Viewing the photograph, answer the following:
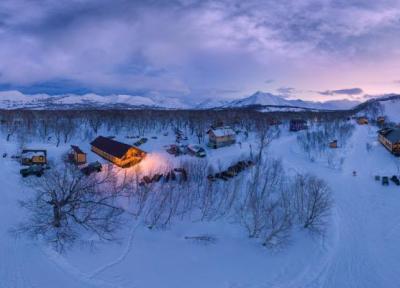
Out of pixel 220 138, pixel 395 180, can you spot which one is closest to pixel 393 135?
pixel 395 180

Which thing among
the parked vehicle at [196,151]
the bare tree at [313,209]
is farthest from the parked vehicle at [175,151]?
the bare tree at [313,209]

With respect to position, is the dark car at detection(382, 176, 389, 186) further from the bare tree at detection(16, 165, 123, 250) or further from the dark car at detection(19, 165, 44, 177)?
the dark car at detection(19, 165, 44, 177)

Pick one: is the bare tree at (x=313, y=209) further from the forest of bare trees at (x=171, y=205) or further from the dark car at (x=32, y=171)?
the dark car at (x=32, y=171)

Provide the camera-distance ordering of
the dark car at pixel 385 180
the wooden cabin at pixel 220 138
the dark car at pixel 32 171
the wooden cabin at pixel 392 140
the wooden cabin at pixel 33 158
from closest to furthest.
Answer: the dark car at pixel 385 180 → the dark car at pixel 32 171 → the wooden cabin at pixel 33 158 → the wooden cabin at pixel 392 140 → the wooden cabin at pixel 220 138

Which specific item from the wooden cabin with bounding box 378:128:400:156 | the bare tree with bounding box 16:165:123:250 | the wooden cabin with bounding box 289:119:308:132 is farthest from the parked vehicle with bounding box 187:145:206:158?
the wooden cabin with bounding box 289:119:308:132

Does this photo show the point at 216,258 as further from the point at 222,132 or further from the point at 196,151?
the point at 222,132

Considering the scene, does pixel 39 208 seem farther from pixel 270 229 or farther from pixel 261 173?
pixel 261 173

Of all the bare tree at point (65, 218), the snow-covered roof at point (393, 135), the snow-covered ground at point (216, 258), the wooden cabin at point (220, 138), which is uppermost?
the snow-covered roof at point (393, 135)
